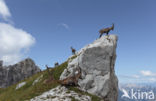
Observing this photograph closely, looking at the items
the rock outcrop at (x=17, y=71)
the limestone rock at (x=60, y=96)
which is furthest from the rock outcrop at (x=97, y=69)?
the rock outcrop at (x=17, y=71)

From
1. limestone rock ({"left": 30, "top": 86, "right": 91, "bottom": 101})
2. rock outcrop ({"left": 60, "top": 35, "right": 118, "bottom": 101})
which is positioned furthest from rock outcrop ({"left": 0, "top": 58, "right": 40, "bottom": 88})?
limestone rock ({"left": 30, "top": 86, "right": 91, "bottom": 101})

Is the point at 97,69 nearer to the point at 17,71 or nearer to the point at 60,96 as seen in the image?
the point at 60,96

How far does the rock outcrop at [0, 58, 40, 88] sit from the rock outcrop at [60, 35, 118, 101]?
Result: 64126 mm

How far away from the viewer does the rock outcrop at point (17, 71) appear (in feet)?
313

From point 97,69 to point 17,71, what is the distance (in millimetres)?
78856

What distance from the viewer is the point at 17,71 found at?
326ft

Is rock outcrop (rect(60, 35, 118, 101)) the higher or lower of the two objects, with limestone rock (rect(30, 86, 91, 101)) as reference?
higher

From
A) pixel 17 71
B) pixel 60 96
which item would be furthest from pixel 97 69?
pixel 17 71

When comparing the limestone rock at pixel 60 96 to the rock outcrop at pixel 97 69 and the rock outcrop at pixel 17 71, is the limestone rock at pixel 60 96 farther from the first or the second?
the rock outcrop at pixel 17 71

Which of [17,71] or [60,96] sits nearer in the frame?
→ [60,96]

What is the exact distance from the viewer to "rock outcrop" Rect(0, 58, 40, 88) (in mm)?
95438

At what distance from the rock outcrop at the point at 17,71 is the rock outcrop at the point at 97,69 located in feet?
210

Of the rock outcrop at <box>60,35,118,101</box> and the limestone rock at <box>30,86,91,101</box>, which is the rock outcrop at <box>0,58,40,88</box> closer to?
the rock outcrop at <box>60,35,118,101</box>

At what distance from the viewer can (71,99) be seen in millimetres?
26312
